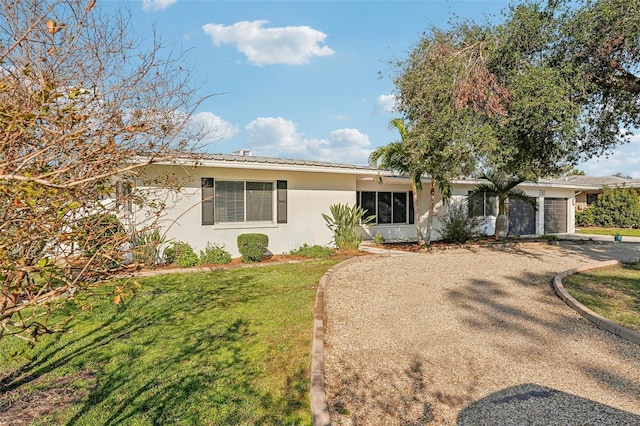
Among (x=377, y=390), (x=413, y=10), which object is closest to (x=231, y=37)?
(x=413, y=10)

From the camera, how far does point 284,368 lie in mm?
4328

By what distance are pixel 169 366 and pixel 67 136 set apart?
2914 mm

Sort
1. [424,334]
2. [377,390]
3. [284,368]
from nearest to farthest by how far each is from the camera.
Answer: [377,390], [284,368], [424,334]

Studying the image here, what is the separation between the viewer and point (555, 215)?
23750 mm

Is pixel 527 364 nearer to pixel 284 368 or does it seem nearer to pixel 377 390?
pixel 377 390

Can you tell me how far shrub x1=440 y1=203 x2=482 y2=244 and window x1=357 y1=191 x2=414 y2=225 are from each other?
5.30ft

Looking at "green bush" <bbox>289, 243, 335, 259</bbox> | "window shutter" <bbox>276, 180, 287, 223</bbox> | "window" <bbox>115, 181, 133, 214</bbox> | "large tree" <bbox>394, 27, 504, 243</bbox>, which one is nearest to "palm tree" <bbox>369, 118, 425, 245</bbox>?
"large tree" <bbox>394, 27, 504, 243</bbox>

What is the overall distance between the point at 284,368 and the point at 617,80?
10.0 m

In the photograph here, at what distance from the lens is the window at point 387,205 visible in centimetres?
1692

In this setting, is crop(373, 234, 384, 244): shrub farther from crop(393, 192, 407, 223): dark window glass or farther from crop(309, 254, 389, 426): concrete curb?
crop(309, 254, 389, 426): concrete curb

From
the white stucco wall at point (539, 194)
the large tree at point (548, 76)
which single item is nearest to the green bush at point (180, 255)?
the large tree at point (548, 76)

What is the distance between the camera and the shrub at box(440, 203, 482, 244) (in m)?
16.5

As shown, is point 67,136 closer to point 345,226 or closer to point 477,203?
point 345,226

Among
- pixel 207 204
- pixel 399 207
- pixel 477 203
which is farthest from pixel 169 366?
Result: pixel 477 203
